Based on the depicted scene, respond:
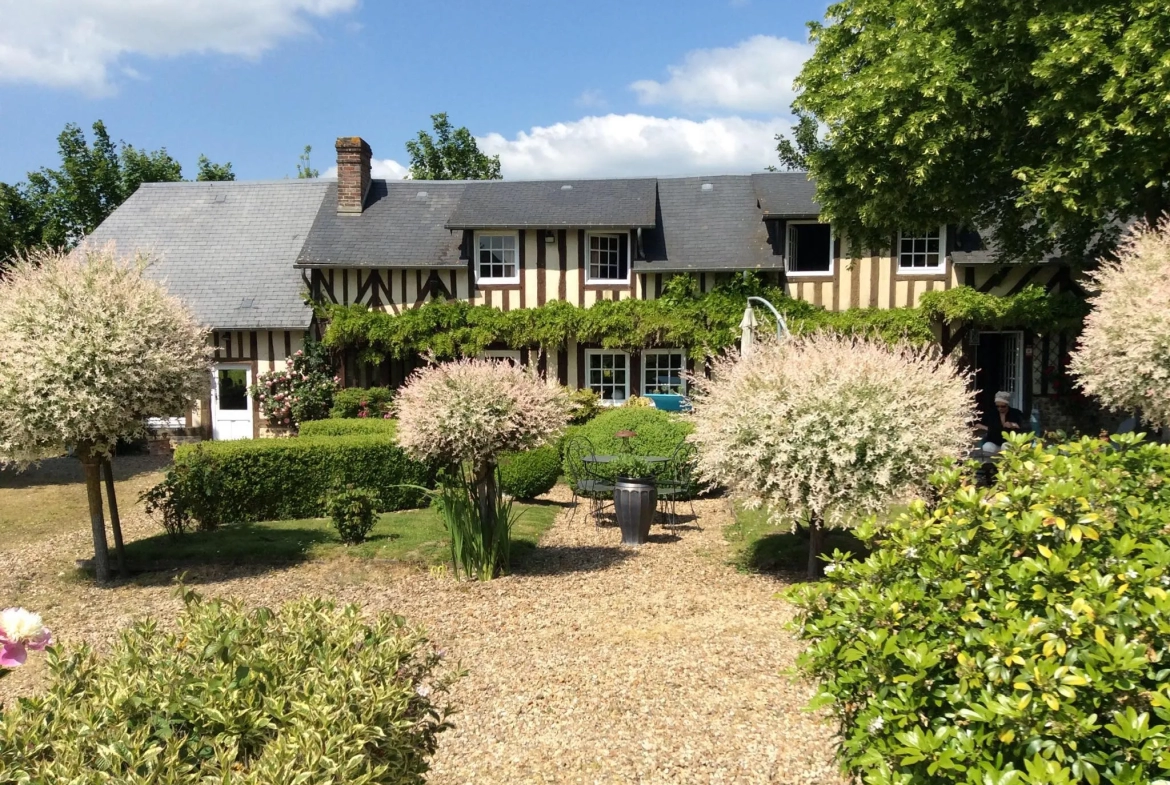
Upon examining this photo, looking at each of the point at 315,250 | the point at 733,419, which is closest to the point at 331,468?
the point at 733,419

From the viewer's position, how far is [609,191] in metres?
19.2

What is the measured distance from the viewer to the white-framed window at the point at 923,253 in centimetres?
1705

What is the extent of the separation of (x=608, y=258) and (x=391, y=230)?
5.28 metres

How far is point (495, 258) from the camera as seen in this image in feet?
60.1

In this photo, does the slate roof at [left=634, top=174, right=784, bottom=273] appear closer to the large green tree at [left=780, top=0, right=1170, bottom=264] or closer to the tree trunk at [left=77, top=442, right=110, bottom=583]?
the large green tree at [left=780, top=0, right=1170, bottom=264]

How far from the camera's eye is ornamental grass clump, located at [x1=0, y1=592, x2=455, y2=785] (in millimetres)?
2039

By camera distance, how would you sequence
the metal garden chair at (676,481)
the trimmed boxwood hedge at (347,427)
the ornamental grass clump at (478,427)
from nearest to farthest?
the ornamental grass clump at (478,427) < the metal garden chair at (676,481) < the trimmed boxwood hedge at (347,427)

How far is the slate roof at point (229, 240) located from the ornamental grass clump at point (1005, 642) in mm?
17330

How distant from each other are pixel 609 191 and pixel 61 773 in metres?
18.3

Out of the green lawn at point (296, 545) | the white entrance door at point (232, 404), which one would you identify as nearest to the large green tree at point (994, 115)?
the green lawn at point (296, 545)

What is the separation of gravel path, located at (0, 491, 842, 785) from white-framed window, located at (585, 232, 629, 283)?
31.3 ft

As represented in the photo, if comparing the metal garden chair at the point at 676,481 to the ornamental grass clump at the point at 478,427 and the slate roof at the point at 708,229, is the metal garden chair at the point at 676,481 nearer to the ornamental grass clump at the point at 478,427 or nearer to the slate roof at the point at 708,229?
the ornamental grass clump at the point at 478,427

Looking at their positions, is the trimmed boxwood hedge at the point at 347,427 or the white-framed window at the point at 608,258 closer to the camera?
the trimmed boxwood hedge at the point at 347,427

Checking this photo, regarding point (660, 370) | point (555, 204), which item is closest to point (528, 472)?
point (660, 370)
